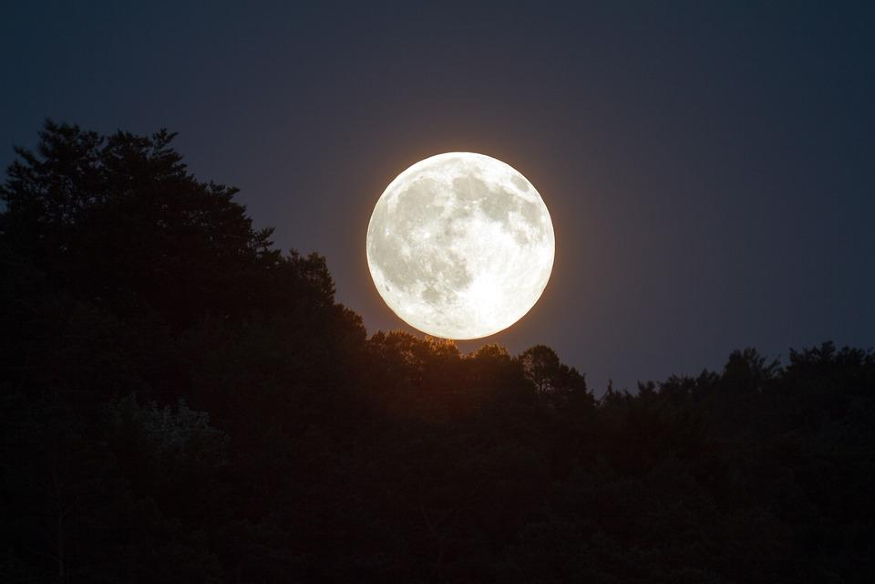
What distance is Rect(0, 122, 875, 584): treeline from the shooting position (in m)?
25.9

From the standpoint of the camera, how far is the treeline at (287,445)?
2588cm

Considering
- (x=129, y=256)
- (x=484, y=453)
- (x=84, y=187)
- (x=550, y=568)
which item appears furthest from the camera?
(x=84, y=187)

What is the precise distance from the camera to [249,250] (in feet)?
162

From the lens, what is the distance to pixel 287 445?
34.9 m

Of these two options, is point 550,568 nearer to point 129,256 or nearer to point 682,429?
point 682,429

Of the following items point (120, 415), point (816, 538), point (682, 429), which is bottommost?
point (120, 415)

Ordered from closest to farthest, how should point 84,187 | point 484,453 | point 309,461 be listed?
1. point 309,461
2. point 484,453
3. point 84,187

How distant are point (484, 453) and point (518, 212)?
9743 mm

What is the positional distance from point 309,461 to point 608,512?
1141 centimetres

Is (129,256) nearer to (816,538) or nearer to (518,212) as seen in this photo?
(518,212)

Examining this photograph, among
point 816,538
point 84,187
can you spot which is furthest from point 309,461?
point 816,538

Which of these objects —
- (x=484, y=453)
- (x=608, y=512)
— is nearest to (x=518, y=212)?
(x=484, y=453)

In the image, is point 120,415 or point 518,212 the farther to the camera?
point 518,212

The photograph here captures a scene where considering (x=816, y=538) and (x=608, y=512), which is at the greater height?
(x=816, y=538)
